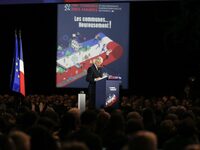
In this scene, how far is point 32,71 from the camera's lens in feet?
72.6

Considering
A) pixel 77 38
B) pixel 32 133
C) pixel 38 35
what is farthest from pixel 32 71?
pixel 32 133

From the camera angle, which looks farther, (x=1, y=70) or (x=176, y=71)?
(x=1, y=70)

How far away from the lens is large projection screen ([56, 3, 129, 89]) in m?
18.9

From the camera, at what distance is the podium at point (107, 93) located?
12828 millimetres

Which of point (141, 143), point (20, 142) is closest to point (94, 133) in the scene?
point (20, 142)

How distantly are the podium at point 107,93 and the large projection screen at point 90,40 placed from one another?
529cm

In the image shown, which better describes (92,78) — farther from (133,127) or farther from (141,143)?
(141,143)

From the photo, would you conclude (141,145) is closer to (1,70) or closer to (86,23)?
(86,23)

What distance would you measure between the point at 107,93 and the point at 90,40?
19.9ft

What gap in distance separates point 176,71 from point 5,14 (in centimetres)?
693

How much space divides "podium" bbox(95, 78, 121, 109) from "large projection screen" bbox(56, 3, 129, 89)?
5287 millimetres

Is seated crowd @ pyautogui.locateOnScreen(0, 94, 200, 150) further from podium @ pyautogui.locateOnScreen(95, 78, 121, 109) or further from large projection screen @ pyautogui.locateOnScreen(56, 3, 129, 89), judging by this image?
large projection screen @ pyautogui.locateOnScreen(56, 3, 129, 89)

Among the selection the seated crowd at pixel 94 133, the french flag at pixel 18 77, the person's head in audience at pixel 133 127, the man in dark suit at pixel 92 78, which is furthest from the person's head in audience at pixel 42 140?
the french flag at pixel 18 77

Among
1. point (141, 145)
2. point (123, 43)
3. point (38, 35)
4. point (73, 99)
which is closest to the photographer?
point (141, 145)
